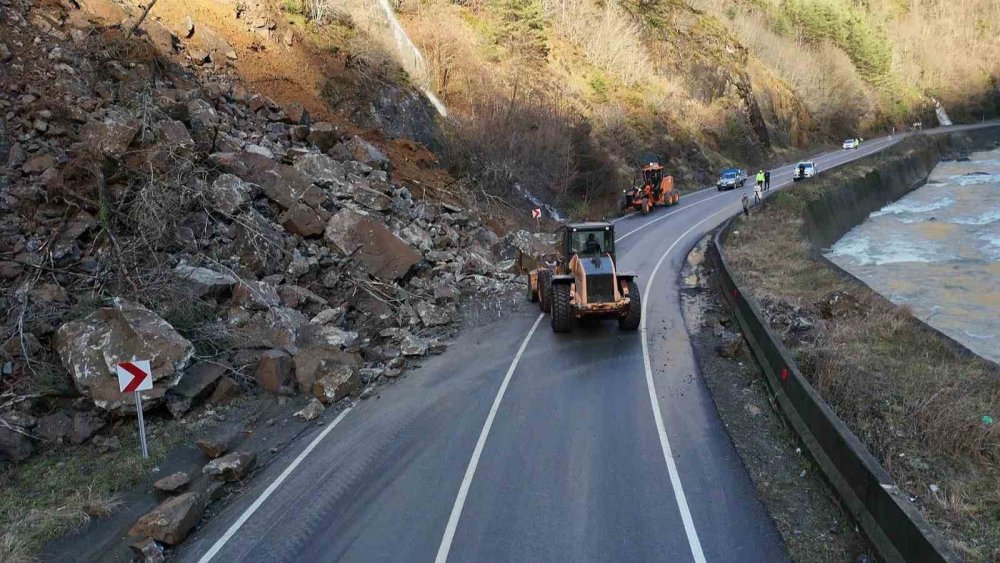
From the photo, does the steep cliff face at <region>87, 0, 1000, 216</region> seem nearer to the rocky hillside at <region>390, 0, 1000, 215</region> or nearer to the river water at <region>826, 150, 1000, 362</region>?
the rocky hillside at <region>390, 0, 1000, 215</region>

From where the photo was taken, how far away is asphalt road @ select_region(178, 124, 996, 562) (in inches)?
268

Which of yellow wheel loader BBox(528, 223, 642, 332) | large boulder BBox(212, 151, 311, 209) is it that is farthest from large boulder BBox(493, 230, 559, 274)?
large boulder BBox(212, 151, 311, 209)

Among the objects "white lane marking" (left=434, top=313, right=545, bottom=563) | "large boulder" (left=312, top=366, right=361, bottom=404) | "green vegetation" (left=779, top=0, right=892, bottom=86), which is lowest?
"white lane marking" (left=434, top=313, right=545, bottom=563)

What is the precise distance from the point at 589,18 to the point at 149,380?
53.0 metres

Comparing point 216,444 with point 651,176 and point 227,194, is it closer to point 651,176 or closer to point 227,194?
point 227,194

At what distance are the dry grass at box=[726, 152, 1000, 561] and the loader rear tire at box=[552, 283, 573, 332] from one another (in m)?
4.64

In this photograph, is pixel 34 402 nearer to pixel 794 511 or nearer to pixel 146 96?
pixel 146 96

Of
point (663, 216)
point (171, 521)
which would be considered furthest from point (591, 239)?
point (663, 216)

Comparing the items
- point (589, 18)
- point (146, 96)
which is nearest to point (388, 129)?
point (146, 96)

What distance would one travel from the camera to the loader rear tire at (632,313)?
14148 millimetres

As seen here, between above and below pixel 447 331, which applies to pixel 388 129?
above

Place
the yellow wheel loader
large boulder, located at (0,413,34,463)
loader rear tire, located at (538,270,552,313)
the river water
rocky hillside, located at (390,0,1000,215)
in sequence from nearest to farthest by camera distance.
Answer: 1. large boulder, located at (0,413,34,463)
2. the yellow wheel loader
3. loader rear tire, located at (538,270,552,313)
4. the river water
5. rocky hillside, located at (390,0,1000,215)

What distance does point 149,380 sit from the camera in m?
9.31

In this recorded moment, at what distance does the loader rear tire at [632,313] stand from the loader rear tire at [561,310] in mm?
1231
